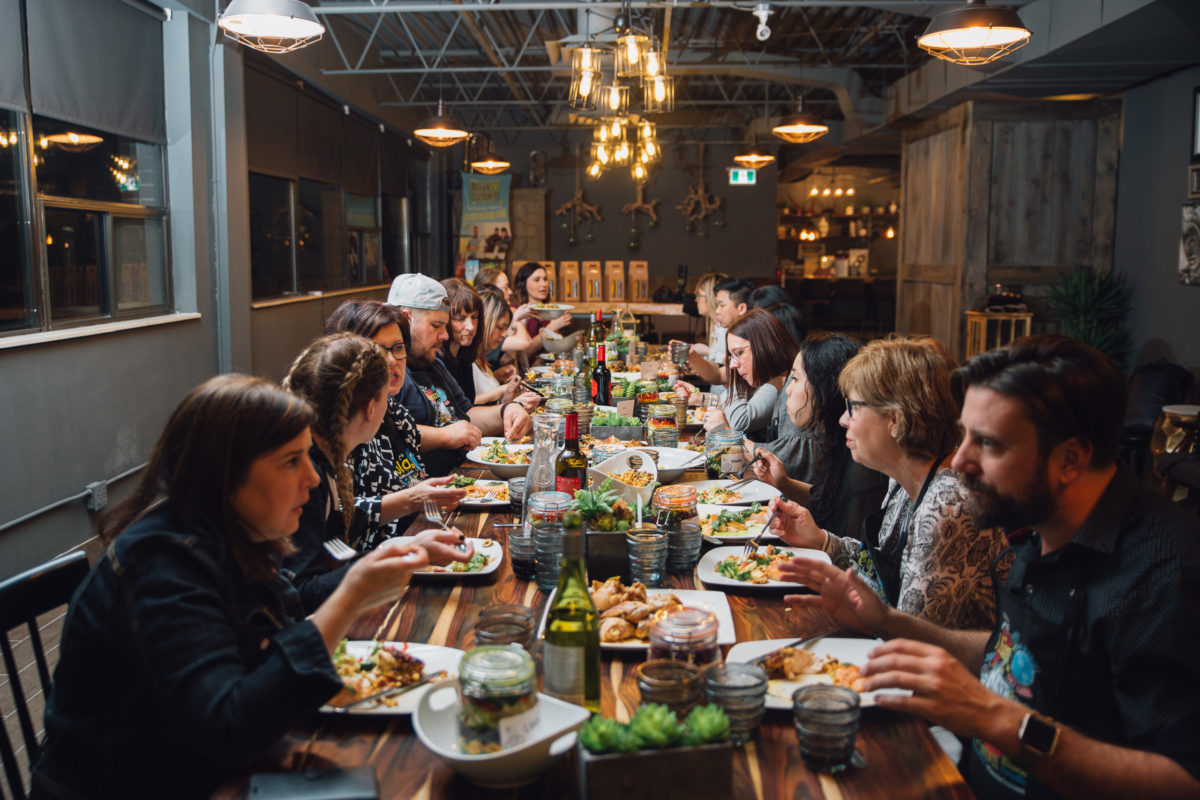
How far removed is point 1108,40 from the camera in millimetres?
6508

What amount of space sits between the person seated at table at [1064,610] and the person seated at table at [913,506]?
0.18m

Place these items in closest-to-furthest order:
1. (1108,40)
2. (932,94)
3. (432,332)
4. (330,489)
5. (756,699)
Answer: (756,699)
(330,489)
(432,332)
(1108,40)
(932,94)

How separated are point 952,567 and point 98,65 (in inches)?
226

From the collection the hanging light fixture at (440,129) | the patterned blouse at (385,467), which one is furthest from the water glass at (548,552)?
the hanging light fixture at (440,129)

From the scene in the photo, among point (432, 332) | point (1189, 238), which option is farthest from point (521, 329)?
point (1189, 238)

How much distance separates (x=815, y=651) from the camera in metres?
1.72

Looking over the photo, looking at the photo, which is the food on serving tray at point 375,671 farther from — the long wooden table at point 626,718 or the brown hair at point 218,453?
the brown hair at point 218,453

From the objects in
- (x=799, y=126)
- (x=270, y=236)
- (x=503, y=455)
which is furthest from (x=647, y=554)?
(x=799, y=126)

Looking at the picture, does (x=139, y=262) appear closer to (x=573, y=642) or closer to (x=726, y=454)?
(x=726, y=454)

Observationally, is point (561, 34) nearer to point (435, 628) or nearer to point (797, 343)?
point (797, 343)

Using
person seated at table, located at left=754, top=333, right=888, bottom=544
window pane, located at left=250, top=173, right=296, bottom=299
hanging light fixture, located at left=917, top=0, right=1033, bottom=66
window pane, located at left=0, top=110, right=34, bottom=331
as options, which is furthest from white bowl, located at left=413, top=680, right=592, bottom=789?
window pane, located at left=250, top=173, right=296, bottom=299

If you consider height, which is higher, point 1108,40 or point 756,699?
point 1108,40

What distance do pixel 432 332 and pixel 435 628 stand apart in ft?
8.00

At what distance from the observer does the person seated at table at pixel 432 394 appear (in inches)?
146
